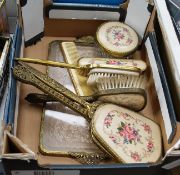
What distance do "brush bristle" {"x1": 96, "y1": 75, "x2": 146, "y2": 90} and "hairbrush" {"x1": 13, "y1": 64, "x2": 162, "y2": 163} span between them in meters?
0.05

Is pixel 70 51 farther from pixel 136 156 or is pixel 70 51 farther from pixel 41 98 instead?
pixel 136 156

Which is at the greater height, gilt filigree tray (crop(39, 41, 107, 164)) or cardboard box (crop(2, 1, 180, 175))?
cardboard box (crop(2, 1, 180, 175))

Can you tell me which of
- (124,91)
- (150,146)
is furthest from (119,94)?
(150,146)

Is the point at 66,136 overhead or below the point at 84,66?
below

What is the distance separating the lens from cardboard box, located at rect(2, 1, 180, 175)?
1.69 ft

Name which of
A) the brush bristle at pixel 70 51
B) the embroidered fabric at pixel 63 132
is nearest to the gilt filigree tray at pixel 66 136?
the embroidered fabric at pixel 63 132

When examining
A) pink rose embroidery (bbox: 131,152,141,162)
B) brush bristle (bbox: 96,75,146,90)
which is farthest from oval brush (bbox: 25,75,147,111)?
pink rose embroidery (bbox: 131,152,141,162)

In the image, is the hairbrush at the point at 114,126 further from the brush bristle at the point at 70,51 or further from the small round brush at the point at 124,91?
the brush bristle at the point at 70,51

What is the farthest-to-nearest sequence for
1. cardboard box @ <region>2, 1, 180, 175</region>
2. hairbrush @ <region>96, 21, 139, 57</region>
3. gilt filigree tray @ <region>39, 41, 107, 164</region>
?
hairbrush @ <region>96, 21, 139, 57</region> → gilt filigree tray @ <region>39, 41, 107, 164</region> → cardboard box @ <region>2, 1, 180, 175</region>

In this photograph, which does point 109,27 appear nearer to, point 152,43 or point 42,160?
point 152,43

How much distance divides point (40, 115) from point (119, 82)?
17cm

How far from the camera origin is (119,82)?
0.67m

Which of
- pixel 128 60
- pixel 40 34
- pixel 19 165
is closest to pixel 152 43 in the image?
pixel 128 60

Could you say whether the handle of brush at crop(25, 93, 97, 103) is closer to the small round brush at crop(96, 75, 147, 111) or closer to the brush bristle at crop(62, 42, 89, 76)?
the small round brush at crop(96, 75, 147, 111)
